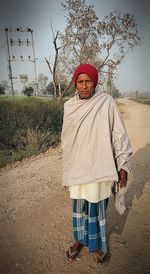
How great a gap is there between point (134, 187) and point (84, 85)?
2.43m

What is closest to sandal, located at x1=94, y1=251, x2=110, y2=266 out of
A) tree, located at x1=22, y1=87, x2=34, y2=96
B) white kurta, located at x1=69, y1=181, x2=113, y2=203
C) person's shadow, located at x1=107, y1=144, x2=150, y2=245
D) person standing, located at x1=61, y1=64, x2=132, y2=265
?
person standing, located at x1=61, y1=64, x2=132, y2=265

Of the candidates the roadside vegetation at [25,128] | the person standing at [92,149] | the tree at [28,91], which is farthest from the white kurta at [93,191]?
the tree at [28,91]

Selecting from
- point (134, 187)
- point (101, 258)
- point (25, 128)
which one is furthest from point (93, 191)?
point (25, 128)

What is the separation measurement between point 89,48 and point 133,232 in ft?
35.5

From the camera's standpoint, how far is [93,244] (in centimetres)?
222

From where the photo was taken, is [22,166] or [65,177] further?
[22,166]

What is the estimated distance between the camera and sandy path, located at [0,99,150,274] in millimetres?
2297

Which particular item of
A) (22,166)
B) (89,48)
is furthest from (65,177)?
(89,48)

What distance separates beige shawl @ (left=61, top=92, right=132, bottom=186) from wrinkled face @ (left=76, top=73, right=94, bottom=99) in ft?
0.16

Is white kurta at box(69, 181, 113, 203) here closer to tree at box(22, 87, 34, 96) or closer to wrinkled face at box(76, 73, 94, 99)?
wrinkled face at box(76, 73, 94, 99)

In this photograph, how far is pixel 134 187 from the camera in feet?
12.9

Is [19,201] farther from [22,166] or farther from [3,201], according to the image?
[22,166]

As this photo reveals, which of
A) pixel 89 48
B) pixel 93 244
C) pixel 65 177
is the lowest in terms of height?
pixel 93 244

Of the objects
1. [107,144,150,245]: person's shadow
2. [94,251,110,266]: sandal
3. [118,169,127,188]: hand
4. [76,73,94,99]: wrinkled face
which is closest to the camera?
[76,73,94,99]: wrinkled face
